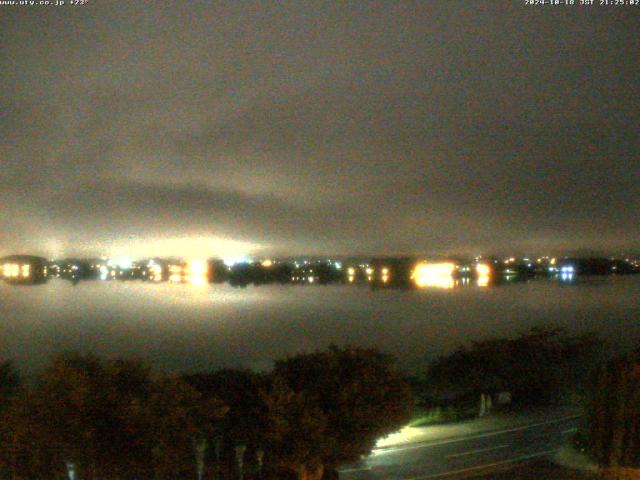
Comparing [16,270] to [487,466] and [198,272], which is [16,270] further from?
[487,466]

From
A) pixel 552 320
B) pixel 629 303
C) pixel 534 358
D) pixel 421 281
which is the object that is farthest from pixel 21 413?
pixel 629 303

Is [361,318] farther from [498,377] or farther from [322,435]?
[322,435]

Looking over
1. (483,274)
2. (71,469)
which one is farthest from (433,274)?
(71,469)

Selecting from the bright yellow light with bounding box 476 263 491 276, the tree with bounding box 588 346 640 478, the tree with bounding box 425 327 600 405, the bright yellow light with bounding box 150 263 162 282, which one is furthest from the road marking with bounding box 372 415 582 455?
the bright yellow light with bounding box 150 263 162 282

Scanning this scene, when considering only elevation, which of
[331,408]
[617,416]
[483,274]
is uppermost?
[483,274]

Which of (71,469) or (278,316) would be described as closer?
(71,469)

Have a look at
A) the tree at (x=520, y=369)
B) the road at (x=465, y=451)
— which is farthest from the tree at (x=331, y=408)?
the tree at (x=520, y=369)
